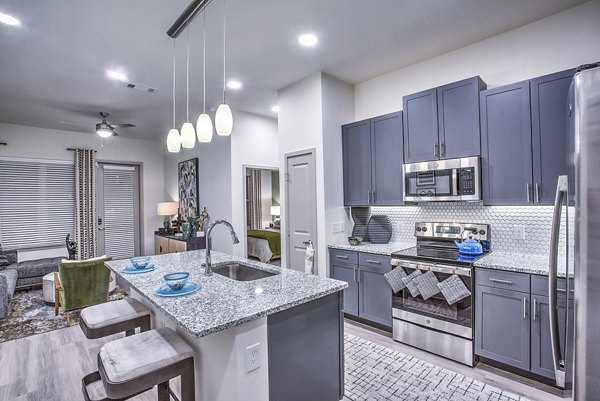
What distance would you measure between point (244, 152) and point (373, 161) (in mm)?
2662

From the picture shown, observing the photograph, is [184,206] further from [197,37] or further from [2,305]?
[197,37]

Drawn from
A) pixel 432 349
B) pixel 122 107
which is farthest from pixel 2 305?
pixel 432 349

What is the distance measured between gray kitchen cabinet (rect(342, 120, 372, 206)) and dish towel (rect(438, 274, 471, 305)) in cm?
135

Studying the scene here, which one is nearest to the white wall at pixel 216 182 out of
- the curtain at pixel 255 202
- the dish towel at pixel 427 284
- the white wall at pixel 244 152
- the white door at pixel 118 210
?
the white wall at pixel 244 152

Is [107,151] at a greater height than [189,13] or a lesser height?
lesser

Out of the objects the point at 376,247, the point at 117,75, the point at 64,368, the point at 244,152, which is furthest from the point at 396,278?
the point at 117,75

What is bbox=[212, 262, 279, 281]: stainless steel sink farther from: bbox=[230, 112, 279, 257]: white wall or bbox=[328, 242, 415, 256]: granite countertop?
bbox=[230, 112, 279, 257]: white wall

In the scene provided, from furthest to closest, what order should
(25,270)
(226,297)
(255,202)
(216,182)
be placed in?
(255,202) < (216,182) < (25,270) < (226,297)

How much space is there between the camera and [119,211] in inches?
284

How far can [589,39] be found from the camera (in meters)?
2.54

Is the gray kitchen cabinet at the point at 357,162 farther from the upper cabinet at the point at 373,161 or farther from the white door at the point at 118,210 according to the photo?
the white door at the point at 118,210

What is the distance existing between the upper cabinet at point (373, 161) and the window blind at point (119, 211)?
5.84 meters

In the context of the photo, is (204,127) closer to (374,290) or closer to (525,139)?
(374,290)

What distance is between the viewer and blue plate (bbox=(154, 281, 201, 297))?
173cm
